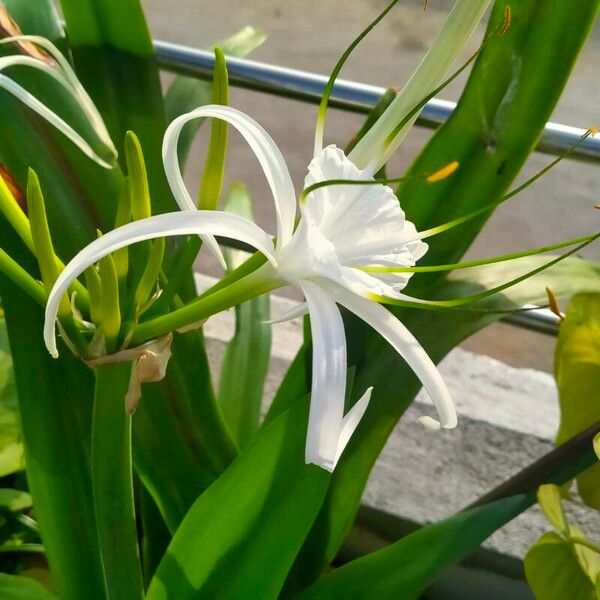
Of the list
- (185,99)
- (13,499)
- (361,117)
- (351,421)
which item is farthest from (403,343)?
(361,117)

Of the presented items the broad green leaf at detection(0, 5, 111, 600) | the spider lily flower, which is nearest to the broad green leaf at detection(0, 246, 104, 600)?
the broad green leaf at detection(0, 5, 111, 600)

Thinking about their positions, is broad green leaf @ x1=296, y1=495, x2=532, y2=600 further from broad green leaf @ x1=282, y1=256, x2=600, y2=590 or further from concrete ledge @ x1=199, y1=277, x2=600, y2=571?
concrete ledge @ x1=199, y1=277, x2=600, y2=571

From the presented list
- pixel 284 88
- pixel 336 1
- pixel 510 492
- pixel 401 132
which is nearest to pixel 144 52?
pixel 284 88

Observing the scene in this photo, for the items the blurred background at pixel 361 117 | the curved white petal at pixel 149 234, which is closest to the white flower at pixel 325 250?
the curved white petal at pixel 149 234

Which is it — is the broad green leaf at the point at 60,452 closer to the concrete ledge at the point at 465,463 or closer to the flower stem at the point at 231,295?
the flower stem at the point at 231,295

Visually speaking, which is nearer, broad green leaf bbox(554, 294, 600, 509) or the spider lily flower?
the spider lily flower
